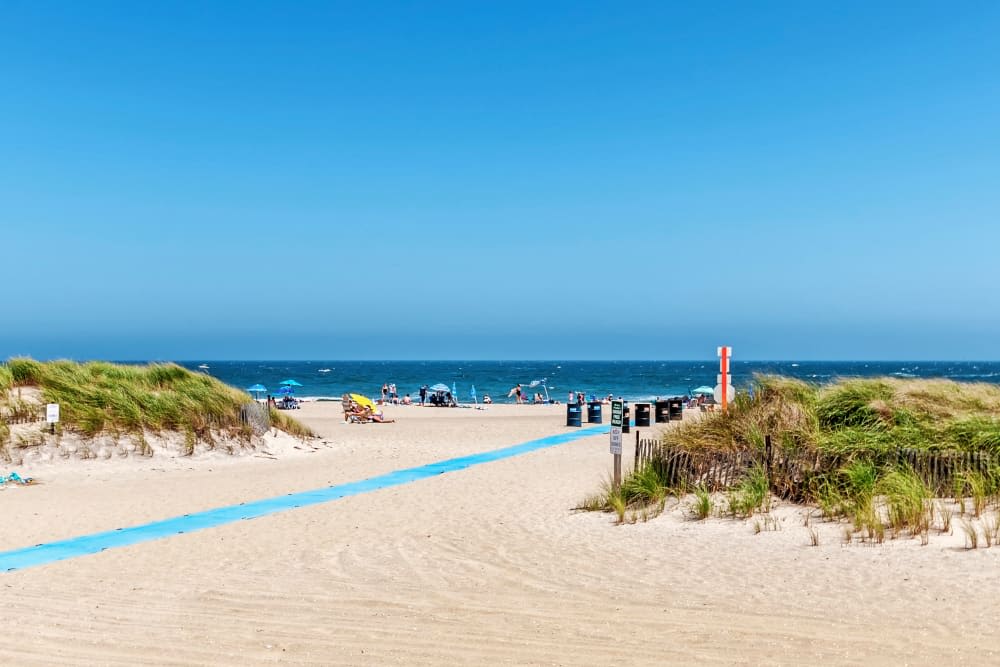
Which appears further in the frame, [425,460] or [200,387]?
[200,387]

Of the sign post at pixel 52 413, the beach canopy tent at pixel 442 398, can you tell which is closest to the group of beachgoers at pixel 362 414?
the sign post at pixel 52 413

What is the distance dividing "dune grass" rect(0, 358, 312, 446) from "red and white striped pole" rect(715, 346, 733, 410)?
451 inches

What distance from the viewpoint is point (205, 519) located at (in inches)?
487

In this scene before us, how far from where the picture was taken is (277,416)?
23328mm

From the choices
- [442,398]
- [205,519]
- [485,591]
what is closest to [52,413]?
[205,519]

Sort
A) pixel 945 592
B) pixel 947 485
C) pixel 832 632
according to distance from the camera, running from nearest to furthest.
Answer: pixel 832 632 < pixel 945 592 < pixel 947 485

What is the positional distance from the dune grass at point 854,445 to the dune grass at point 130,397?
11.9 m

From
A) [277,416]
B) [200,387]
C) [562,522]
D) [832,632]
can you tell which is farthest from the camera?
[277,416]

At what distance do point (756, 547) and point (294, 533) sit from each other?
582 centimetres

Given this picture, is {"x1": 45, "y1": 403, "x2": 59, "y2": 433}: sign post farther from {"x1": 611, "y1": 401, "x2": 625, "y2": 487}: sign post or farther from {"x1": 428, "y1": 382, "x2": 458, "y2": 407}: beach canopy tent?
{"x1": 428, "y1": 382, "x2": 458, "y2": 407}: beach canopy tent

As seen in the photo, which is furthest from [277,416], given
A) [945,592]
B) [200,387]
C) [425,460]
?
[945,592]

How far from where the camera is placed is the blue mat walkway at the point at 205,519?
9.97 metres

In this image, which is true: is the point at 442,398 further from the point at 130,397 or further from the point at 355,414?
the point at 130,397

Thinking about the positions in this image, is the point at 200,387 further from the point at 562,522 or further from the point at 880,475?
the point at 880,475
